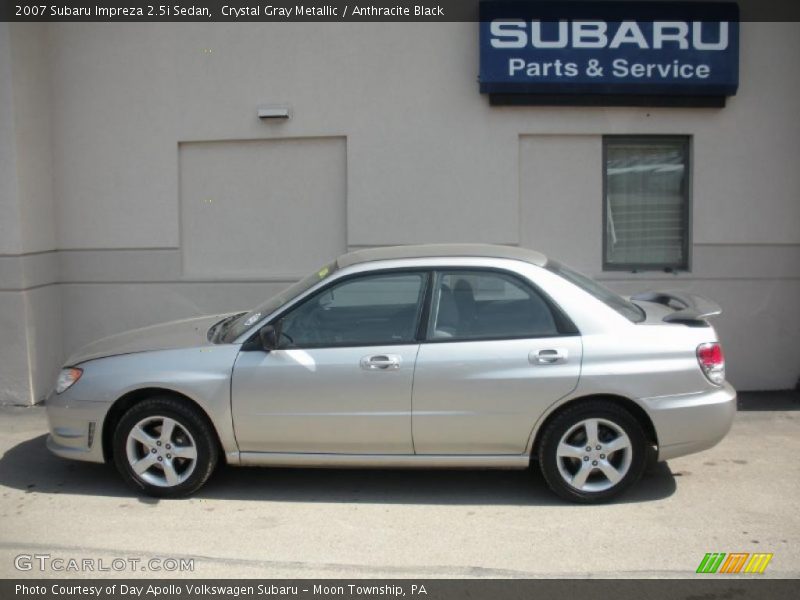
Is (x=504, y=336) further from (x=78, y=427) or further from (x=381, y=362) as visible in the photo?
(x=78, y=427)

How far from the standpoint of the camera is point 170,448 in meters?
5.93

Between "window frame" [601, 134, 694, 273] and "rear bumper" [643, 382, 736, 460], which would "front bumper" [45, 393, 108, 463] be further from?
"window frame" [601, 134, 694, 273]

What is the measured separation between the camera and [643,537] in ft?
17.4

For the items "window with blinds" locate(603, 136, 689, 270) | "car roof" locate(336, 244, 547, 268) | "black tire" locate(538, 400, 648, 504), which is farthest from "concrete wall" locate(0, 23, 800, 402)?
"black tire" locate(538, 400, 648, 504)

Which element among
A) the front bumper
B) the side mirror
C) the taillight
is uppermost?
the side mirror

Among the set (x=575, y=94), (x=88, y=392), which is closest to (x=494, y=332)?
(x=88, y=392)

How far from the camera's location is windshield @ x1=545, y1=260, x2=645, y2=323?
19.6ft

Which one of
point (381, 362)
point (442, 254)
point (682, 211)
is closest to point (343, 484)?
point (381, 362)

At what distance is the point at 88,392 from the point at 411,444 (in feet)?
6.82

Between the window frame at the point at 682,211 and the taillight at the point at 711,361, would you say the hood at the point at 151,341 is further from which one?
the window frame at the point at 682,211

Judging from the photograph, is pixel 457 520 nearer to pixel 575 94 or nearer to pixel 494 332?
pixel 494 332

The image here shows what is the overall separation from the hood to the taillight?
3.10 metres

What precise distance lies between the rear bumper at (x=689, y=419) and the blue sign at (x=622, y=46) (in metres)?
3.76

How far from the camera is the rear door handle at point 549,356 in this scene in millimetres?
5707
